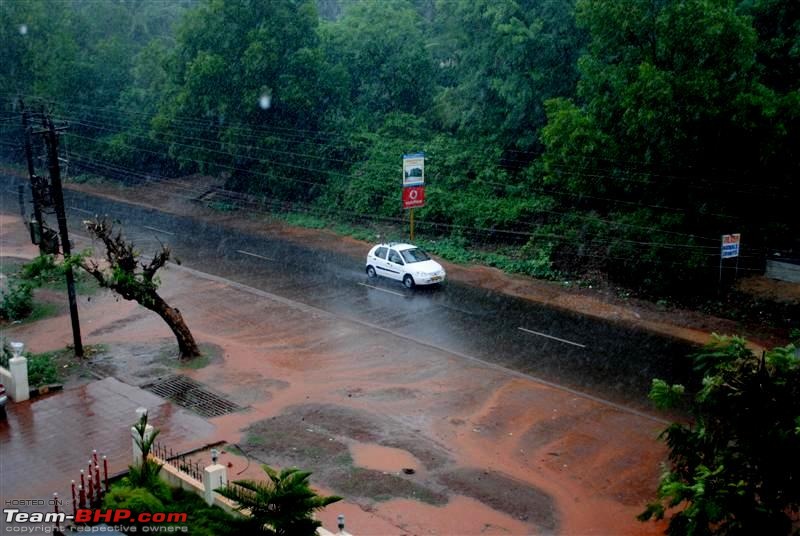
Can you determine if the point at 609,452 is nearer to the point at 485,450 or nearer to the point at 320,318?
the point at 485,450

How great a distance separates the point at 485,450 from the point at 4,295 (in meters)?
17.3

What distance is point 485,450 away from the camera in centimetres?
1639

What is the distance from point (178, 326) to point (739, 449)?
15103 mm

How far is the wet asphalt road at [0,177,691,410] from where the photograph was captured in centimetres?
2073

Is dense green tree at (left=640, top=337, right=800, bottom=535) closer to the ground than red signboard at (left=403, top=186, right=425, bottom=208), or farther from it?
closer to the ground

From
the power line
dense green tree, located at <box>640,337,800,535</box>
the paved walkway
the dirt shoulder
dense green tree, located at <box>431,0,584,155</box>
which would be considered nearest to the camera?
dense green tree, located at <box>640,337,800,535</box>

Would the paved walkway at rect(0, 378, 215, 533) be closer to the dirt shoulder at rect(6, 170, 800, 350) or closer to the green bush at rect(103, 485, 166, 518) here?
the green bush at rect(103, 485, 166, 518)

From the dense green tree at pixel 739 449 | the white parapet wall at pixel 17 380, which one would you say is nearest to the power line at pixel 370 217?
the dense green tree at pixel 739 449

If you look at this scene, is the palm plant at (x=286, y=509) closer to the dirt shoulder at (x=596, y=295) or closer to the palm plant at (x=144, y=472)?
the palm plant at (x=144, y=472)

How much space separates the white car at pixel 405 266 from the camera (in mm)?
27812

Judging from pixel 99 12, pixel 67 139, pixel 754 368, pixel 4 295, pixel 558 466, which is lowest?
pixel 558 466

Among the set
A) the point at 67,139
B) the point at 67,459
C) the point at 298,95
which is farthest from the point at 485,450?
the point at 67,139

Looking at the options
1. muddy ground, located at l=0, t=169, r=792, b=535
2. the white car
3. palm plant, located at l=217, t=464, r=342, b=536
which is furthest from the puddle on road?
the white car

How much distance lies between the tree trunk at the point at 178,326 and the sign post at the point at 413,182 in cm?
1344
